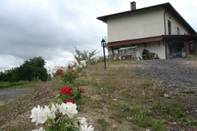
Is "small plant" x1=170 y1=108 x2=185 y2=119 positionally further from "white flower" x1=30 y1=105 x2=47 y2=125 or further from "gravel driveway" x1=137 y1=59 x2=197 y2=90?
"white flower" x1=30 y1=105 x2=47 y2=125

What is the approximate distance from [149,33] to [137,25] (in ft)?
4.61

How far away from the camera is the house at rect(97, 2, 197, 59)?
18.5 metres

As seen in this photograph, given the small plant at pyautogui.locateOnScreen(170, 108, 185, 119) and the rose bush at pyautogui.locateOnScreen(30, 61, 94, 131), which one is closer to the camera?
the rose bush at pyautogui.locateOnScreen(30, 61, 94, 131)

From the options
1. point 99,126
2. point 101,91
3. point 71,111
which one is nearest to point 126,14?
point 101,91

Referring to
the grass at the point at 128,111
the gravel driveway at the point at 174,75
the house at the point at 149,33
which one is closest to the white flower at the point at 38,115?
the grass at the point at 128,111

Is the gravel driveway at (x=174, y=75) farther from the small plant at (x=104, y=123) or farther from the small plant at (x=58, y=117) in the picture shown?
the small plant at (x=58, y=117)

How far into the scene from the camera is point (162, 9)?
730 inches

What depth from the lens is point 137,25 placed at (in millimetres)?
19500

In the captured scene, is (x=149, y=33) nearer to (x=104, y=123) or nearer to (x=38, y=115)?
(x=104, y=123)

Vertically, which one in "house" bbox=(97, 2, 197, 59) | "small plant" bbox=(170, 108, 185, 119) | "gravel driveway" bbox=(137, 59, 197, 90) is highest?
"house" bbox=(97, 2, 197, 59)

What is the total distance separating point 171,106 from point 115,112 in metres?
1.02

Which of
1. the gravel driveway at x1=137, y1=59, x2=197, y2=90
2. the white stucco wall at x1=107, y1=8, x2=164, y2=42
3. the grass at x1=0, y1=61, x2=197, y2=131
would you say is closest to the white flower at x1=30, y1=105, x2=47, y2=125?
the grass at x1=0, y1=61, x2=197, y2=131

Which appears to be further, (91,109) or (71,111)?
(91,109)

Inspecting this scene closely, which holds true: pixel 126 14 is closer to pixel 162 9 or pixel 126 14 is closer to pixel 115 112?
pixel 162 9
